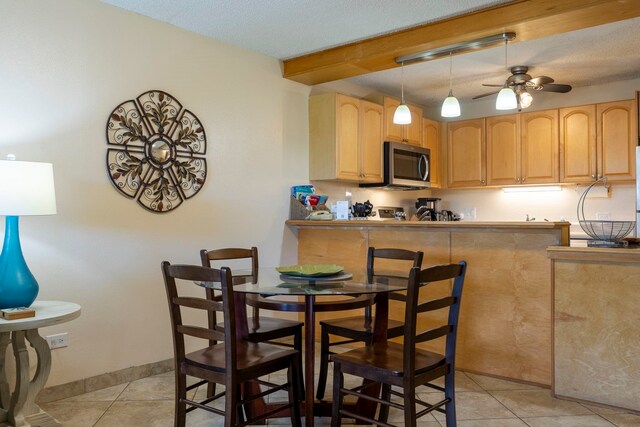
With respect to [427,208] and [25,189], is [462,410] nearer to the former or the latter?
[25,189]

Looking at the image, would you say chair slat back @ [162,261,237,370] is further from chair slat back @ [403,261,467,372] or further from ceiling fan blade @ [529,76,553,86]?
ceiling fan blade @ [529,76,553,86]

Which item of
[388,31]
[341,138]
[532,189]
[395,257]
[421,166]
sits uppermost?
[388,31]

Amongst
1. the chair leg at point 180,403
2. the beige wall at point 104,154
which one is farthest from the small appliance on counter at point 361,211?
the chair leg at point 180,403

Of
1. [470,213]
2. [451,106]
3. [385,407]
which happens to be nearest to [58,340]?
[385,407]

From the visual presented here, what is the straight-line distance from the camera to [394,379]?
198 centimetres

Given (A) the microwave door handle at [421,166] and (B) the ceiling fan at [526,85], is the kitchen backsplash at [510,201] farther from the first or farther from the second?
(B) the ceiling fan at [526,85]

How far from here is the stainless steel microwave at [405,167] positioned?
4945 mm

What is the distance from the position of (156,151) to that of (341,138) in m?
1.73

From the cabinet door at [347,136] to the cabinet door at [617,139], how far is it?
7.90 feet

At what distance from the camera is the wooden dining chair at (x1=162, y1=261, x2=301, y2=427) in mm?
1947

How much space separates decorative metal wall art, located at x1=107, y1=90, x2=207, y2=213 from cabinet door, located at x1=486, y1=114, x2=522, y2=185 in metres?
3.35

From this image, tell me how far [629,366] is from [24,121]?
3498mm

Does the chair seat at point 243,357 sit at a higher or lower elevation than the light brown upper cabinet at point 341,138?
lower

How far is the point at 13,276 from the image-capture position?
2.32 meters
